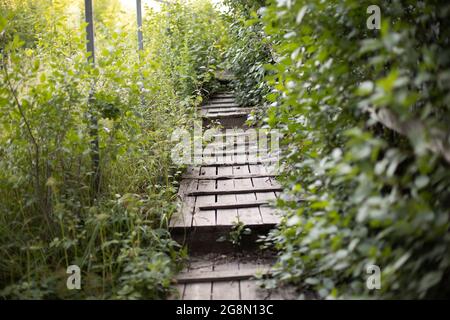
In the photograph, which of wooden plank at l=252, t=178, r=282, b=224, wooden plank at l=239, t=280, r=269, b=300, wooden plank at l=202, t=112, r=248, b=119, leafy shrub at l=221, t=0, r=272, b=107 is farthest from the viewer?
leafy shrub at l=221, t=0, r=272, b=107

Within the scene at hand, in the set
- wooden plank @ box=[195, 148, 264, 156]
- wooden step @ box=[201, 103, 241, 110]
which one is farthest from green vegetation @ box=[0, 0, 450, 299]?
wooden step @ box=[201, 103, 241, 110]

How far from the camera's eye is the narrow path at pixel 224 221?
9.43 feet

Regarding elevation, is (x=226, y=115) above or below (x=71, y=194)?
above

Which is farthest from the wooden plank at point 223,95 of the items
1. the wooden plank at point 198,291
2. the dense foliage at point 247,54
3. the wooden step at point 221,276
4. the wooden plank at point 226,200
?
the wooden plank at point 198,291

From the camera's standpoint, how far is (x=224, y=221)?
3.47 metres

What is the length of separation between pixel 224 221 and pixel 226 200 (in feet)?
1.54

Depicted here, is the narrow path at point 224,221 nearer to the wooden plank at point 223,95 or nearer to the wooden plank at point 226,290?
the wooden plank at point 226,290

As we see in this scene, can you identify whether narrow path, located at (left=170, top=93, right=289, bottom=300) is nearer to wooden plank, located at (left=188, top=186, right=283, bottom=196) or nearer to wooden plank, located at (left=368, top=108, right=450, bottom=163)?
wooden plank, located at (left=188, top=186, right=283, bottom=196)

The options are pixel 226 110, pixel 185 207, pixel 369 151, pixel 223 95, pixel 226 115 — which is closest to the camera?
pixel 369 151

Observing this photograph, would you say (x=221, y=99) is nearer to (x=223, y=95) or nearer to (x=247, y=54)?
(x=223, y=95)

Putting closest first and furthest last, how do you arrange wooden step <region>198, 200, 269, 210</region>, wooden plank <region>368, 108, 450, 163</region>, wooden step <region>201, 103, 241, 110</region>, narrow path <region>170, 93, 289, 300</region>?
wooden plank <region>368, 108, 450, 163</region>
narrow path <region>170, 93, 289, 300</region>
wooden step <region>198, 200, 269, 210</region>
wooden step <region>201, 103, 241, 110</region>

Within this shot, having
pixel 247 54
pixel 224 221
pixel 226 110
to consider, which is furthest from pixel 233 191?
pixel 247 54

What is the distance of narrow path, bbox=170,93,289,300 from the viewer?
113 inches
